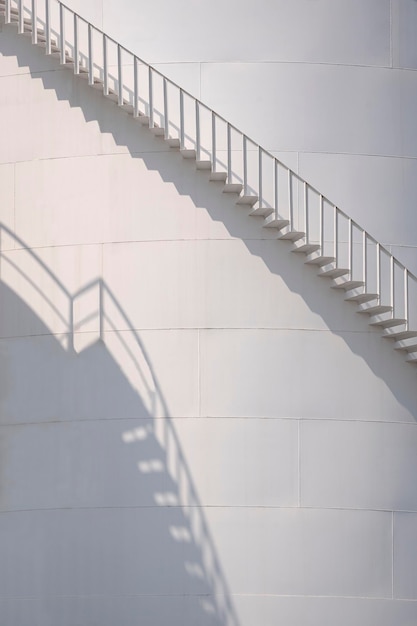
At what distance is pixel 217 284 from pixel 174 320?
0.88 metres

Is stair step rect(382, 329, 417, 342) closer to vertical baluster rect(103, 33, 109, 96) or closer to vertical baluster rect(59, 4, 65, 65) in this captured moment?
vertical baluster rect(103, 33, 109, 96)

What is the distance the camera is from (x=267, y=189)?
22406 millimetres

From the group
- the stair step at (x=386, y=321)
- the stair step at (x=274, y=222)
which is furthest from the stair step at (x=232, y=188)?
the stair step at (x=386, y=321)

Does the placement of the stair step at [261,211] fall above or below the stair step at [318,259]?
above

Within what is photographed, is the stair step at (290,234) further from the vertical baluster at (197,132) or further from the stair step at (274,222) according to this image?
the vertical baluster at (197,132)

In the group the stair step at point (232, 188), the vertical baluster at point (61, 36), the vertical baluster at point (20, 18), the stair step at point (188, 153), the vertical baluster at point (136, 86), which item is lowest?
the stair step at point (232, 188)

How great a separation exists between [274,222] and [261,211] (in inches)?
11.6

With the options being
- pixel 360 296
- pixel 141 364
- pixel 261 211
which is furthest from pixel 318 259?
pixel 141 364

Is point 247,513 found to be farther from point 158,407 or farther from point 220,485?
point 158,407

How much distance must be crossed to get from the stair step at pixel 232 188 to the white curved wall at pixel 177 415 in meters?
0.21

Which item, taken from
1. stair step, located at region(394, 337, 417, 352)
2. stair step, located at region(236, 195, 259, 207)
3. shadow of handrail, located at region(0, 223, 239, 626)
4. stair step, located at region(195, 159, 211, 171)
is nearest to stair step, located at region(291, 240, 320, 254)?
stair step, located at region(236, 195, 259, 207)

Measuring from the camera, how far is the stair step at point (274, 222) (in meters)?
21.9

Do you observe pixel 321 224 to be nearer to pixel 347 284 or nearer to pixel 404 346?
pixel 347 284

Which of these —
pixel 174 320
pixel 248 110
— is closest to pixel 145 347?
pixel 174 320
